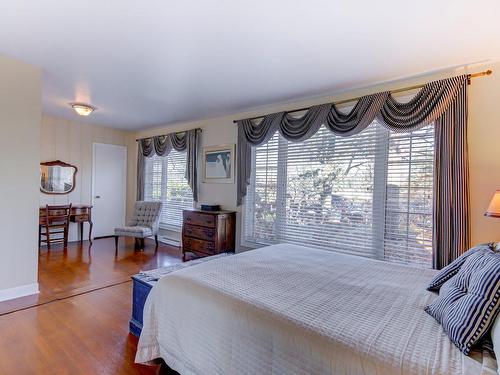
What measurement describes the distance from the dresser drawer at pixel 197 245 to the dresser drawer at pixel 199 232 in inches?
2.5

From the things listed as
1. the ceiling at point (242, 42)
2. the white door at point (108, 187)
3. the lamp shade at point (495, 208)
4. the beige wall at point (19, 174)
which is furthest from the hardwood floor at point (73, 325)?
the lamp shade at point (495, 208)

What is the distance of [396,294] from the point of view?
1.64 meters

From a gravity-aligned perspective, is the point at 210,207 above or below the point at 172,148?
below

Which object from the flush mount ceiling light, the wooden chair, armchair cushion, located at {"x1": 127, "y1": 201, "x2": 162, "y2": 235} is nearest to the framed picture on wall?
armchair cushion, located at {"x1": 127, "y1": 201, "x2": 162, "y2": 235}

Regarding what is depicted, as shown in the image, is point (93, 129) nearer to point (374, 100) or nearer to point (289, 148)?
point (289, 148)

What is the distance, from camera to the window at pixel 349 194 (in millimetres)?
2893

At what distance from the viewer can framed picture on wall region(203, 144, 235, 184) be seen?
455 cm

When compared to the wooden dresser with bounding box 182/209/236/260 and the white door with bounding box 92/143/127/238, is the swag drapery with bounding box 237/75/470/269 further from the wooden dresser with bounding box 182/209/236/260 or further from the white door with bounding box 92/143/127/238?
the white door with bounding box 92/143/127/238

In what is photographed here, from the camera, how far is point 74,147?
18.3 ft

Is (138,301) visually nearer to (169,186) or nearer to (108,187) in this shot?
(169,186)

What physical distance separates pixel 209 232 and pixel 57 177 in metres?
3.37

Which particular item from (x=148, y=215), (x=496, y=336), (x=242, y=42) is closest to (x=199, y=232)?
(x=148, y=215)

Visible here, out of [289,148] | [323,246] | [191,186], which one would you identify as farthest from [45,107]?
[323,246]

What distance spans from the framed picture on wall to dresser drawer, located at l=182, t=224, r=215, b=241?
2.78 feet
